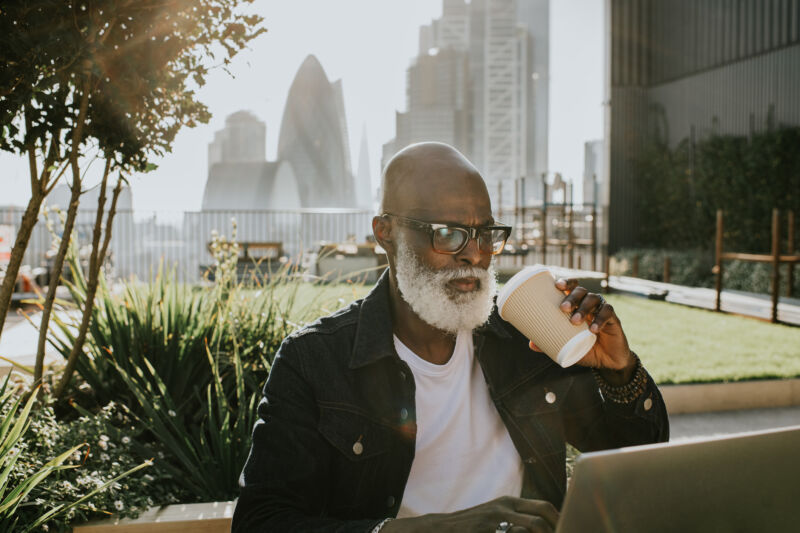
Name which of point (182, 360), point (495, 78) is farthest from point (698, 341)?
point (495, 78)

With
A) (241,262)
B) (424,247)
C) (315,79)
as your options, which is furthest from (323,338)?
(315,79)

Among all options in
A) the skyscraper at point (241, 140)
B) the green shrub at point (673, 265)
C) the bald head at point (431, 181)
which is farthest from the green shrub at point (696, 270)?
the skyscraper at point (241, 140)

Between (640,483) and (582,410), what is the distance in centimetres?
99

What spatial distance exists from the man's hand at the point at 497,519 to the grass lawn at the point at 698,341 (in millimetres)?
2301

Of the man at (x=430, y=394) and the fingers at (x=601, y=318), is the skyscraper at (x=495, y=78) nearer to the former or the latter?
the man at (x=430, y=394)

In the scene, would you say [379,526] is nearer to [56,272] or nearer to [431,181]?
[431,181]

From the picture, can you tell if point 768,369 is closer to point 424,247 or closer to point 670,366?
point 670,366

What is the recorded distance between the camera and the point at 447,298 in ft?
5.74

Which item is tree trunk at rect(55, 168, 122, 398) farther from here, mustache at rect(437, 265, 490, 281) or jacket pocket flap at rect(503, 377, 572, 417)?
jacket pocket flap at rect(503, 377, 572, 417)

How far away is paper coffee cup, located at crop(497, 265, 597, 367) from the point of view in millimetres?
1378

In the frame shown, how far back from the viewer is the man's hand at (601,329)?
138 cm

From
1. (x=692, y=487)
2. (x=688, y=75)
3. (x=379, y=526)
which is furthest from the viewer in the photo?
(x=688, y=75)

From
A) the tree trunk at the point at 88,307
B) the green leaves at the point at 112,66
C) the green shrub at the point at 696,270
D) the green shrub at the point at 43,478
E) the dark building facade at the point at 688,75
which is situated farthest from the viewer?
the dark building facade at the point at 688,75

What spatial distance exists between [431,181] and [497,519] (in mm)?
950
